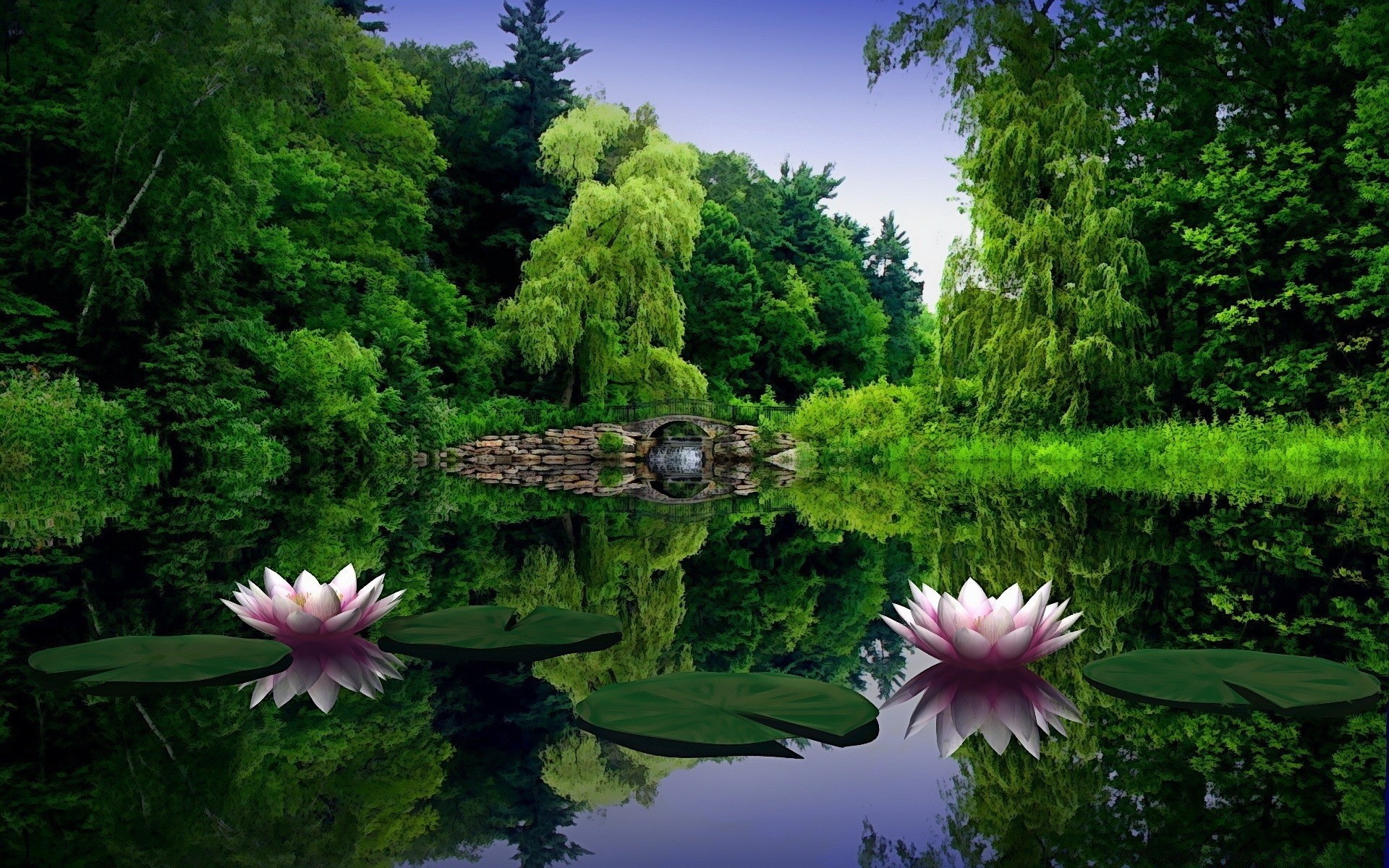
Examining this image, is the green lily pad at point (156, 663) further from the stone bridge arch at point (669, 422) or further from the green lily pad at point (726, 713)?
the stone bridge arch at point (669, 422)

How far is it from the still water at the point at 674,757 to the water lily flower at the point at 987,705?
0.04 metres

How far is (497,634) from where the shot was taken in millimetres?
2791

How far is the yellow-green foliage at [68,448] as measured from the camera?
8844mm

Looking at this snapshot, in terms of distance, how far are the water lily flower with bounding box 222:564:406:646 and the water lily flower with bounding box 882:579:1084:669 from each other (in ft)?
4.58

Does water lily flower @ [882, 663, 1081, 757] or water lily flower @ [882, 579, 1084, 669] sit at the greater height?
water lily flower @ [882, 579, 1084, 669]

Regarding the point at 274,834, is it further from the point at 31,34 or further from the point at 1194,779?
the point at 31,34

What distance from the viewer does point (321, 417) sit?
14.3 metres

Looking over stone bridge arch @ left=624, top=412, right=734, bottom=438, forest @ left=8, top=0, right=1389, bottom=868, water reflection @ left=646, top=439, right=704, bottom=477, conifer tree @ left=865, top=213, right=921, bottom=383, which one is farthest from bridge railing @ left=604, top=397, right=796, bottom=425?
conifer tree @ left=865, top=213, right=921, bottom=383

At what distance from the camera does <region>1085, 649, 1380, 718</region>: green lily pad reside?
216 cm

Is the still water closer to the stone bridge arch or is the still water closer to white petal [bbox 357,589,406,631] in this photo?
white petal [bbox 357,589,406,631]

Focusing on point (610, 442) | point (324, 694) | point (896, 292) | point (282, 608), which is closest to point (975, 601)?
point (324, 694)

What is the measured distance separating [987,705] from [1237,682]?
0.61 meters

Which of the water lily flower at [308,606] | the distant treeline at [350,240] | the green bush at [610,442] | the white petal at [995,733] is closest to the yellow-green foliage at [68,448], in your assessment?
the distant treeline at [350,240]

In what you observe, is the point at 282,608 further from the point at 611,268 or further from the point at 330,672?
the point at 611,268
